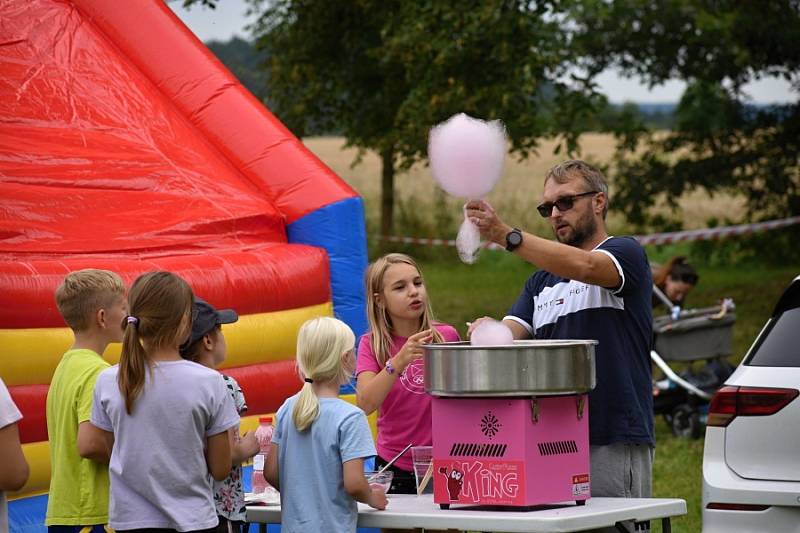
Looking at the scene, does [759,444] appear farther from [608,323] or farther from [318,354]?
[318,354]

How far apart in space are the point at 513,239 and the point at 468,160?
31 cm

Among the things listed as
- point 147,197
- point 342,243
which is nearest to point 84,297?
point 147,197

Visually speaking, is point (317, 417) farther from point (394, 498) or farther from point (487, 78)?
point (487, 78)

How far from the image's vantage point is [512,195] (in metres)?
27.6

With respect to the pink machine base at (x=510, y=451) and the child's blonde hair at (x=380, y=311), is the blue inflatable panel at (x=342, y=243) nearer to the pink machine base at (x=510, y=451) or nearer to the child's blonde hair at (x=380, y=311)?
the child's blonde hair at (x=380, y=311)

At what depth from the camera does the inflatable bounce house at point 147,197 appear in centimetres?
570

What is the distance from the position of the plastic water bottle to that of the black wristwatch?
1.06 meters

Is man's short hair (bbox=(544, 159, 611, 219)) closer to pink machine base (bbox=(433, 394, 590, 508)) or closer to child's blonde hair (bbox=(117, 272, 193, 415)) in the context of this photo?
pink machine base (bbox=(433, 394, 590, 508))

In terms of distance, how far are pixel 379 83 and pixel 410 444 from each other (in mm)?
12362

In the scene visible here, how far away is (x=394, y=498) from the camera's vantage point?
4.59m

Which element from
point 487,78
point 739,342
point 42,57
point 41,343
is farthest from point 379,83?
point 41,343

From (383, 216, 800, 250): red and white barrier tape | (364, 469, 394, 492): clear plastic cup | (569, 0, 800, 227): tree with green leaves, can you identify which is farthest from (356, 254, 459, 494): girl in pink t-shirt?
(569, 0, 800, 227): tree with green leaves

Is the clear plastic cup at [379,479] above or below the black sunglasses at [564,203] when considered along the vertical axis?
below

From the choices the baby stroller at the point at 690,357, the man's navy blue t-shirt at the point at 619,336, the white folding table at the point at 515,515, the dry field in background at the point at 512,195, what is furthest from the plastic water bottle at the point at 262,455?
the dry field in background at the point at 512,195
